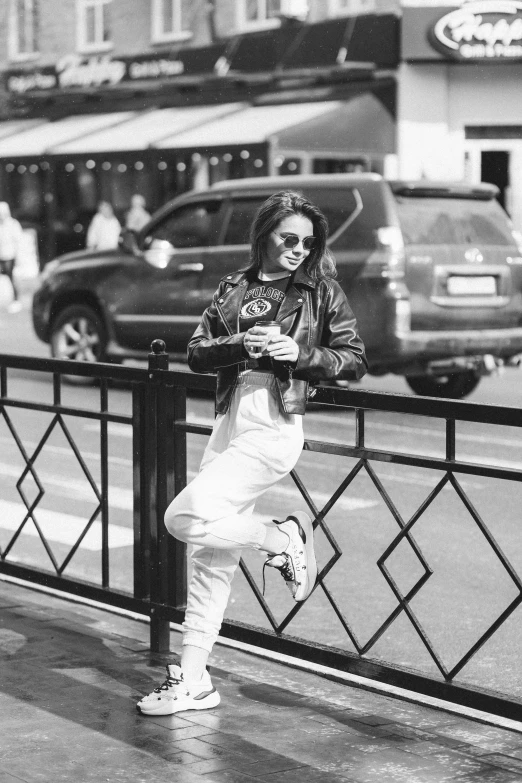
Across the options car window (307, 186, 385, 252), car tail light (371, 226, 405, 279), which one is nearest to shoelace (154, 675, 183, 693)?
car tail light (371, 226, 405, 279)

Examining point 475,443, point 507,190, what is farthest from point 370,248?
point 507,190

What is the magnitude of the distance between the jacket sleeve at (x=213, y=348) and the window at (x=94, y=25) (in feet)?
91.0

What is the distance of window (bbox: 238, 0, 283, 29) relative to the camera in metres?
26.8

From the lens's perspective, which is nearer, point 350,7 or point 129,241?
point 129,241

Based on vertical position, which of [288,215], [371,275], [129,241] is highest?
[288,215]

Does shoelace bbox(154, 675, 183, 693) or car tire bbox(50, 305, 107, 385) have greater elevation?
shoelace bbox(154, 675, 183, 693)

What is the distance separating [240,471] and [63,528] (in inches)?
139

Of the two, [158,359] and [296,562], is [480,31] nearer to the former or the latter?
[158,359]

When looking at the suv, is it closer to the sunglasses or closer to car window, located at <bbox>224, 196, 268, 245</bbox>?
car window, located at <bbox>224, 196, 268, 245</bbox>

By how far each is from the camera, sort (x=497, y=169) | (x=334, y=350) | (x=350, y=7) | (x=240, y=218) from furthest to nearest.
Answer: (x=497, y=169) → (x=350, y=7) → (x=240, y=218) → (x=334, y=350)

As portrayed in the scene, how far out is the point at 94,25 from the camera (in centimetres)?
3150

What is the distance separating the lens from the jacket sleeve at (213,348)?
4164 millimetres

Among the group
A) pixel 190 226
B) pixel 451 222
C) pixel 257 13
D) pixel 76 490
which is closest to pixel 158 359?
pixel 76 490

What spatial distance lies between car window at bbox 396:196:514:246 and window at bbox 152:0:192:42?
17.5 metres
